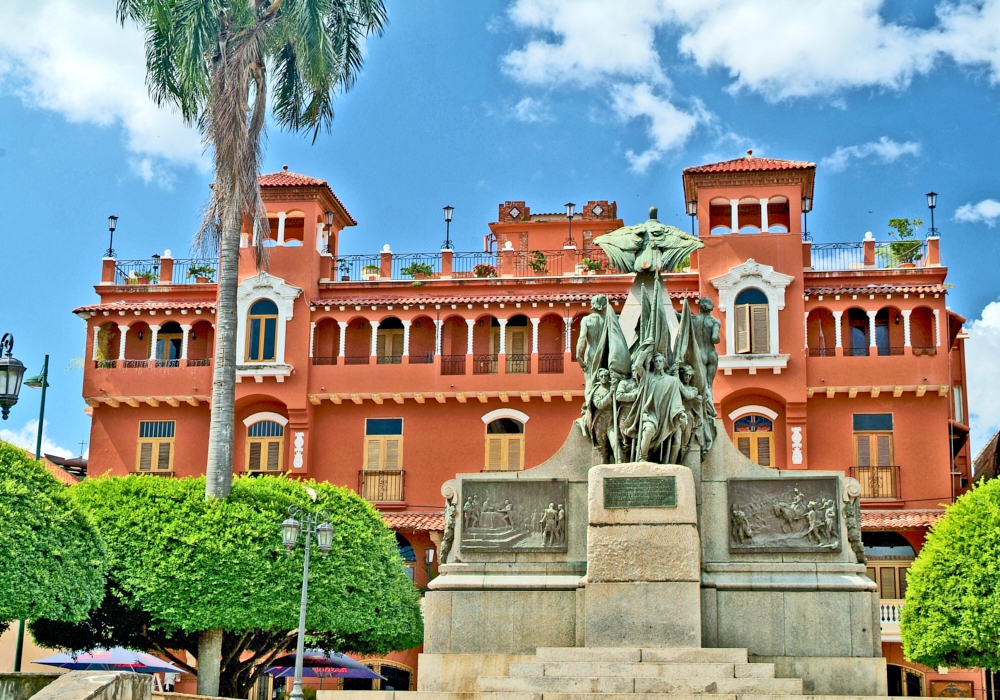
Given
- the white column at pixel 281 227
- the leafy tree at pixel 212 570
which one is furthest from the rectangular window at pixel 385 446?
the leafy tree at pixel 212 570

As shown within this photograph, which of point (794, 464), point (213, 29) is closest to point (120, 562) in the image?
point (213, 29)

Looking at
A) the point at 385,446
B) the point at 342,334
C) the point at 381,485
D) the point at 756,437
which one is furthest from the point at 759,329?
→ the point at 342,334

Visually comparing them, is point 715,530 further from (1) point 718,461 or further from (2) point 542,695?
(2) point 542,695

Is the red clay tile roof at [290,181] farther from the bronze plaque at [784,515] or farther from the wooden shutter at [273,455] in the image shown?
the bronze plaque at [784,515]

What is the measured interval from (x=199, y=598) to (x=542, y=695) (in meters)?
14.8

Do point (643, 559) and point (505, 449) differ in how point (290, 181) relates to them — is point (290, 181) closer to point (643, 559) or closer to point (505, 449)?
point (505, 449)

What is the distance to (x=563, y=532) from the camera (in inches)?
746

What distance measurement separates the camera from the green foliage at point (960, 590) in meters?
28.1

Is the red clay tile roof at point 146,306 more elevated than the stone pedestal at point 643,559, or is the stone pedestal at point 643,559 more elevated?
the red clay tile roof at point 146,306

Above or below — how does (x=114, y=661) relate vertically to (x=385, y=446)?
below

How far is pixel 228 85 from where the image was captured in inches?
1257

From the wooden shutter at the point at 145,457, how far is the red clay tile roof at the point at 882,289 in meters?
21.7

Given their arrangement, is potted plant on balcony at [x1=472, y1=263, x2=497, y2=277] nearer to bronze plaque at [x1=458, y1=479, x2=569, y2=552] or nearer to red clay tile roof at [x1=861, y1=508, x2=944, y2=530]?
red clay tile roof at [x1=861, y1=508, x2=944, y2=530]

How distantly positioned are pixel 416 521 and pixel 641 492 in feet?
80.4
